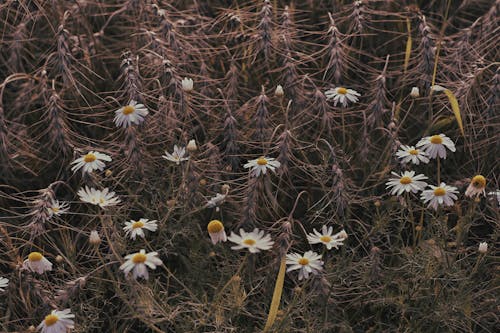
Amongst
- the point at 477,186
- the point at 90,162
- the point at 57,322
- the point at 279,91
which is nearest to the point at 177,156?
the point at 90,162

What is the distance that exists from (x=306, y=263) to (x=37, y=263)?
77 centimetres

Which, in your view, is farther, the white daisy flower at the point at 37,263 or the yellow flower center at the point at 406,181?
the yellow flower center at the point at 406,181

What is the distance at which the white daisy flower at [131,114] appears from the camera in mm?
2670

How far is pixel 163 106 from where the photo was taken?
2.81 m

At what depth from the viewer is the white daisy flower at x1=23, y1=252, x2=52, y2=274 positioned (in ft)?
7.62

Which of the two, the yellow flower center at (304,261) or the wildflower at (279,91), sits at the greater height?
the wildflower at (279,91)

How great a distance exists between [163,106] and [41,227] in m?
0.61

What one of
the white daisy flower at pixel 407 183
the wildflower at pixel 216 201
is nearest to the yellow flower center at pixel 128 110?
the wildflower at pixel 216 201

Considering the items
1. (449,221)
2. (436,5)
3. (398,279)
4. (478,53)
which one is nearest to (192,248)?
(398,279)

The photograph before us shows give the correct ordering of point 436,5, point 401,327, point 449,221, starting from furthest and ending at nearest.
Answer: point 436,5 < point 449,221 < point 401,327

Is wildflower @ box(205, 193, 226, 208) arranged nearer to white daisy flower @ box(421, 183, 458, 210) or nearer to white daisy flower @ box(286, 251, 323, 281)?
white daisy flower @ box(286, 251, 323, 281)

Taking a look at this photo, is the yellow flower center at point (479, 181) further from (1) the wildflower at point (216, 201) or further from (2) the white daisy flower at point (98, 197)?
(2) the white daisy flower at point (98, 197)

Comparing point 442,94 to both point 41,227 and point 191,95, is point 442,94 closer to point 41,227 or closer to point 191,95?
point 191,95

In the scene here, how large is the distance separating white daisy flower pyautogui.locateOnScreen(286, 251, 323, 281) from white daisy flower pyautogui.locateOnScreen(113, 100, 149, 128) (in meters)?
0.71
